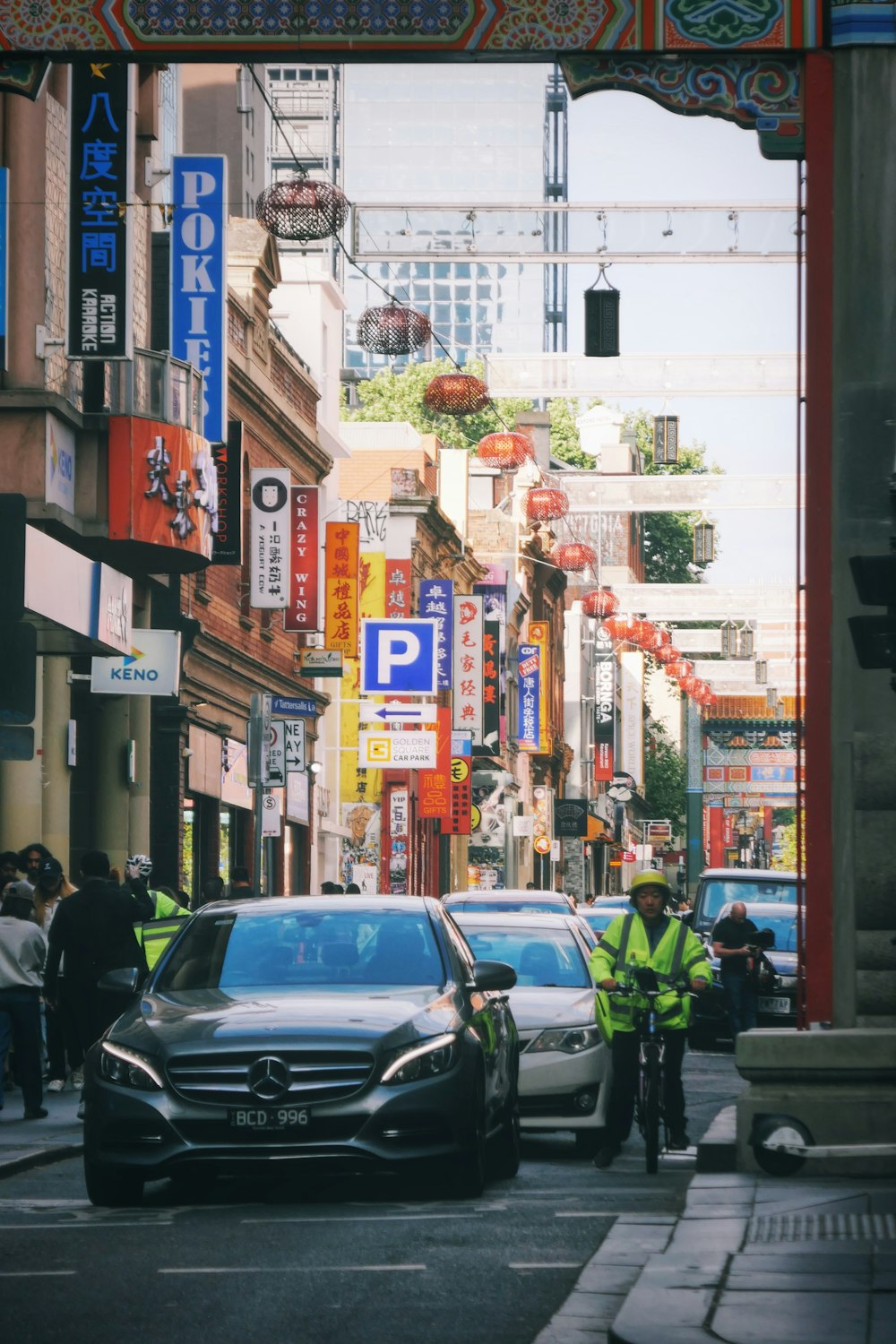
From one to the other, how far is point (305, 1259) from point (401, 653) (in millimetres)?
35609

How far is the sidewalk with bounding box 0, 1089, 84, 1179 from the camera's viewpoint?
1441 cm

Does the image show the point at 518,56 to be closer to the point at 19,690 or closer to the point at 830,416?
the point at 830,416

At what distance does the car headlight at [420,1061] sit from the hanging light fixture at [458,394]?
23.6 metres

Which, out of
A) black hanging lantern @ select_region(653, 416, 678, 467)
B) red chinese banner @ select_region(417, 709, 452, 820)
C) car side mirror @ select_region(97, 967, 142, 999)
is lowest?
car side mirror @ select_region(97, 967, 142, 999)

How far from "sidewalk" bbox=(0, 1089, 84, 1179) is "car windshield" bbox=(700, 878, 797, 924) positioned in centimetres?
1369

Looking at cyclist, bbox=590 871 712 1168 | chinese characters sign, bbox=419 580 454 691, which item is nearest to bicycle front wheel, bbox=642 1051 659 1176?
cyclist, bbox=590 871 712 1168

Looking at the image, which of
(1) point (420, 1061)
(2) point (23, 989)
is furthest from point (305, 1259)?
(2) point (23, 989)

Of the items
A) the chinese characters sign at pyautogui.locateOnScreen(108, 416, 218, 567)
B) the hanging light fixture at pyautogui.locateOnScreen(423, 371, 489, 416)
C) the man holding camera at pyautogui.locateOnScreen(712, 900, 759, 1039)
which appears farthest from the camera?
the hanging light fixture at pyautogui.locateOnScreen(423, 371, 489, 416)

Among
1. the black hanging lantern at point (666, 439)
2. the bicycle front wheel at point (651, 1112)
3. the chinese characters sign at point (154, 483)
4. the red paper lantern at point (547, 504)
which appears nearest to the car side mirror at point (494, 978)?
the bicycle front wheel at point (651, 1112)

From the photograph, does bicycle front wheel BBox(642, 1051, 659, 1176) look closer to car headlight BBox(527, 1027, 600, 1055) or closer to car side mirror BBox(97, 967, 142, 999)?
car headlight BBox(527, 1027, 600, 1055)

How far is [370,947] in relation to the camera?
13070 mm

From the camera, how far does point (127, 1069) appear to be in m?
11.7

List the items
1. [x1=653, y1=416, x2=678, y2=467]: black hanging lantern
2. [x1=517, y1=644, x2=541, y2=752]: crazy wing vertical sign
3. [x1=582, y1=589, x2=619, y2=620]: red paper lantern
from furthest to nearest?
[x1=517, y1=644, x2=541, y2=752]: crazy wing vertical sign, [x1=582, y1=589, x2=619, y2=620]: red paper lantern, [x1=653, y1=416, x2=678, y2=467]: black hanging lantern

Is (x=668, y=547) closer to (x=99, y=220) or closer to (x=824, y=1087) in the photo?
(x=99, y=220)
